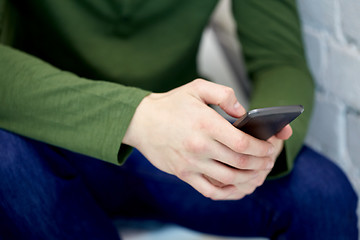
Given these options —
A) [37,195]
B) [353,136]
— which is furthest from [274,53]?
[37,195]

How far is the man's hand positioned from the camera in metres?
0.50

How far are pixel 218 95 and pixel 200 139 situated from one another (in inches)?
2.4

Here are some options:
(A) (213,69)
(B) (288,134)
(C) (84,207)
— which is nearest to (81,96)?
(C) (84,207)

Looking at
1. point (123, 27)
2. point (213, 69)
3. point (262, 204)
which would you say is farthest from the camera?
point (213, 69)

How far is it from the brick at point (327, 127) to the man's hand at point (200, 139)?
0.29m

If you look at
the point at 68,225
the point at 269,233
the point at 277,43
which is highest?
the point at 277,43

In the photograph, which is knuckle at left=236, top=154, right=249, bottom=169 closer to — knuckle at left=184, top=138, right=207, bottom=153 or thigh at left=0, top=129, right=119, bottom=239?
knuckle at left=184, top=138, right=207, bottom=153

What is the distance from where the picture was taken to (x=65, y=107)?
1.86 feet

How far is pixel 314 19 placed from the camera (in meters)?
0.80

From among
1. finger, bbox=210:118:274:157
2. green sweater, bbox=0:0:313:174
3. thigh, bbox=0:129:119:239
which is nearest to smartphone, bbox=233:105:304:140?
finger, bbox=210:118:274:157

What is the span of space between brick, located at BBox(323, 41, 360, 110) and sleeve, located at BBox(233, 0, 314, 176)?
0.16 ft

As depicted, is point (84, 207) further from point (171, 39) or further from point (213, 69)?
point (213, 69)

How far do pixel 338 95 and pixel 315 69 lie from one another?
84mm

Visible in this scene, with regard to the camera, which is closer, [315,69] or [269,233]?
[269,233]
